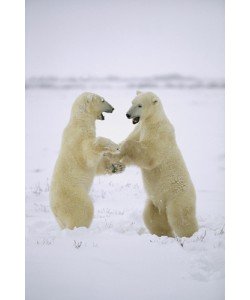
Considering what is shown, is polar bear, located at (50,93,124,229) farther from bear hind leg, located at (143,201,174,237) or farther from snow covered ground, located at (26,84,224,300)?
bear hind leg, located at (143,201,174,237)

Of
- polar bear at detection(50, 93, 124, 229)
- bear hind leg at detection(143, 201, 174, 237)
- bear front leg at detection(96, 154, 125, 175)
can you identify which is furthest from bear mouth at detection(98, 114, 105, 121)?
bear hind leg at detection(143, 201, 174, 237)

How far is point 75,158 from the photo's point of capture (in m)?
4.02

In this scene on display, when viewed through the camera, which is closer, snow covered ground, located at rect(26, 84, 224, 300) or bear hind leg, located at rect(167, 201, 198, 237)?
snow covered ground, located at rect(26, 84, 224, 300)

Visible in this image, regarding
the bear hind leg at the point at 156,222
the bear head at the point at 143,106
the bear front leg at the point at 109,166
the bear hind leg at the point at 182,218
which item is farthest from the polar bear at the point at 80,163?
the bear hind leg at the point at 182,218

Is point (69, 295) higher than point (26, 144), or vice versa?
point (26, 144)

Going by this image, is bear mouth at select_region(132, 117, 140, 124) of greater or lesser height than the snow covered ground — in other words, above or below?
above

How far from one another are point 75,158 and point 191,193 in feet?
2.95

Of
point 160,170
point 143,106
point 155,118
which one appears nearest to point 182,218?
point 160,170

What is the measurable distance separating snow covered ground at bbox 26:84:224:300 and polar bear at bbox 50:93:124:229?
0.05m

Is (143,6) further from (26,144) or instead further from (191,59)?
(26,144)

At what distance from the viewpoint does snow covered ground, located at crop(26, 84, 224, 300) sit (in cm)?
382

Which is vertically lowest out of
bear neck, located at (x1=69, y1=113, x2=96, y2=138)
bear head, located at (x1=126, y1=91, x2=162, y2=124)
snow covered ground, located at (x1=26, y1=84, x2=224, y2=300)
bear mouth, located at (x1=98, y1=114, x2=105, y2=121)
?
Answer: snow covered ground, located at (x1=26, y1=84, x2=224, y2=300)

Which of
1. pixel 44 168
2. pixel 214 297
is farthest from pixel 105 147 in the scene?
pixel 214 297

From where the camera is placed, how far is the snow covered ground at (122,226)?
382 centimetres
